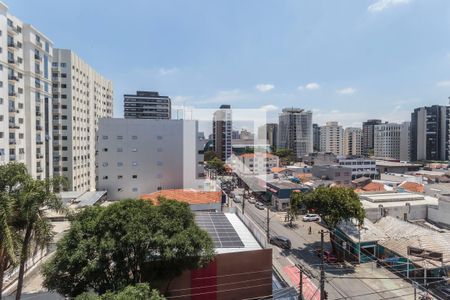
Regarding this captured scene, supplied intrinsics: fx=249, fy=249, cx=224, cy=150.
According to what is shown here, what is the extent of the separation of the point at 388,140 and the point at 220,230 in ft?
277

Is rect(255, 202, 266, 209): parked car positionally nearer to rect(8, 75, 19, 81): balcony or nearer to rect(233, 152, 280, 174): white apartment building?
rect(233, 152, 280, 174): white apartment building

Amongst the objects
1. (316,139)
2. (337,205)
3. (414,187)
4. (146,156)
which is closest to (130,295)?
(337,205)

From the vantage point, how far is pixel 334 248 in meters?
16.3

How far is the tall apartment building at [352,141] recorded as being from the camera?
94000mm

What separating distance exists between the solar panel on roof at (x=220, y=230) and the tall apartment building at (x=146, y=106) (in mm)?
58610

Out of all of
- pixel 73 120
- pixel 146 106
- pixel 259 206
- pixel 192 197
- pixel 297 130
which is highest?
pixel 146 106

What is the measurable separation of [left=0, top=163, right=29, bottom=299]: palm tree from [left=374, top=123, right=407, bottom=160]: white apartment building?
90416 mm

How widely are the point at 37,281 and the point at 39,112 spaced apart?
20375mm

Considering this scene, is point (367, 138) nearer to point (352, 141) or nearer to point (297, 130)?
point (352, 141)

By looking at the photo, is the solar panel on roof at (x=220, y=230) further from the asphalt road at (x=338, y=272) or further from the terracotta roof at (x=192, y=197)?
the terracotta roof at (x=192, y=197)

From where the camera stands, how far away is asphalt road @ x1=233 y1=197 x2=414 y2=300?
12.2 m

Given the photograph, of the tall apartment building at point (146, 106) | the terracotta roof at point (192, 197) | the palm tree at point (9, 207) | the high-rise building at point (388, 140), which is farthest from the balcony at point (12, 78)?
the high-rise building at point (388, 140)

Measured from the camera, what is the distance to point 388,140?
7825 cm

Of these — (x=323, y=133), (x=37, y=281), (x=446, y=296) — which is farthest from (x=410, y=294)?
(x=323, y=133)
